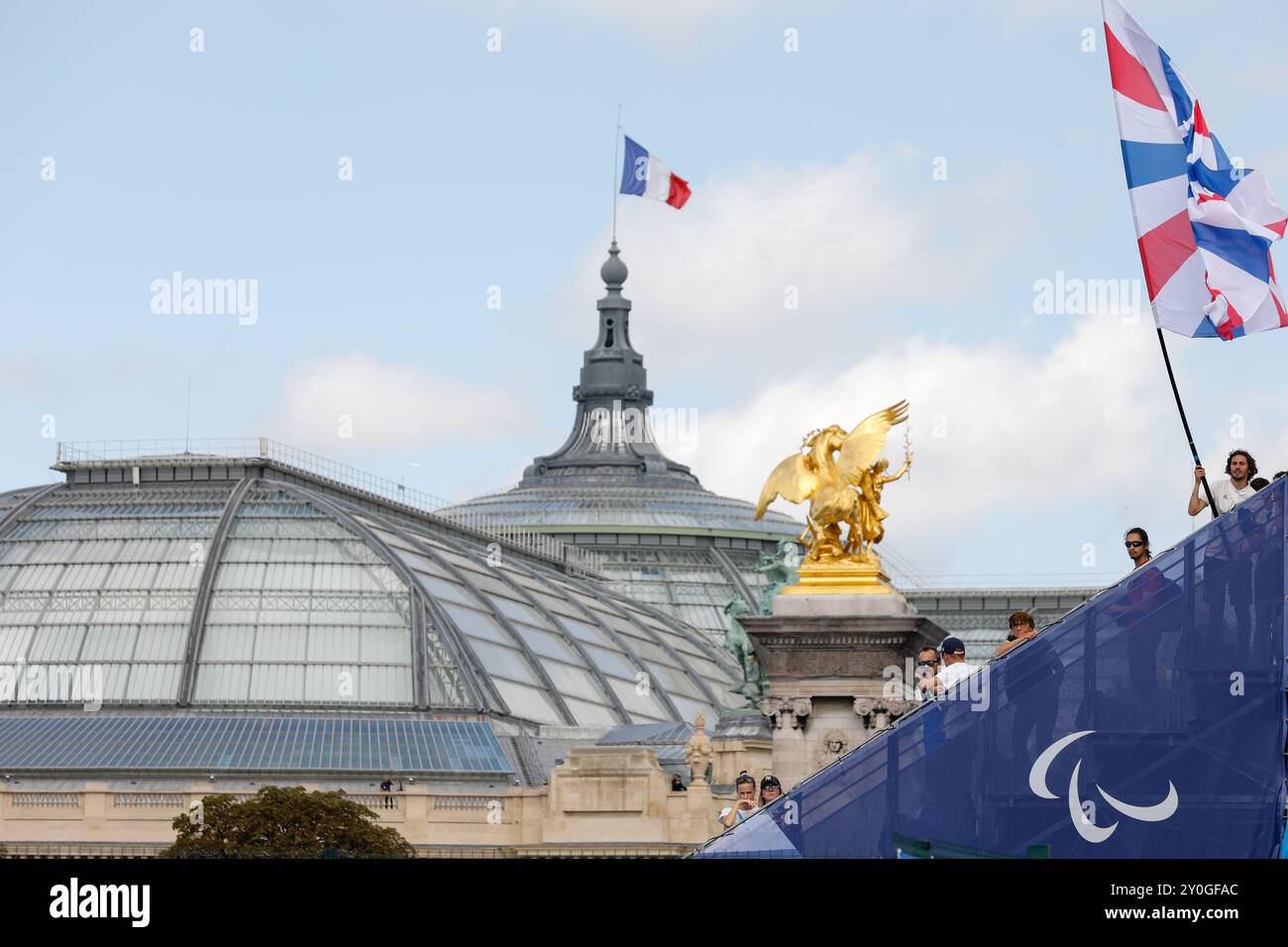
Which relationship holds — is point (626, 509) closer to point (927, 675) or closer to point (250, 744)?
point (250, 744)

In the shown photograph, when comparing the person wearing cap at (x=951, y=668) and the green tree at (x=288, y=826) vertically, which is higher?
the green tree at (x=288, y=826)

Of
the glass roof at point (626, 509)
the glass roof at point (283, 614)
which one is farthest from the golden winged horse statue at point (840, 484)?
the glass roof at point (626, 509)

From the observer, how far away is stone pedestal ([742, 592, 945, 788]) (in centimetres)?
6216

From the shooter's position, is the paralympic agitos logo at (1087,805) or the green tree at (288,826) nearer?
the paralympic agitos logo at (1087,805)

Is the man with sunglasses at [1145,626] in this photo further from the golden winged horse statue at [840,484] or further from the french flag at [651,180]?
the french flag at [651,180]

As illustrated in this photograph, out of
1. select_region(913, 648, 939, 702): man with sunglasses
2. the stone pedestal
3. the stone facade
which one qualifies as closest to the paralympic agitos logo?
select_region(913, 648, 939, 702): man with sunglasses

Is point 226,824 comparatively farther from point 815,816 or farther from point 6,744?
point 815,816

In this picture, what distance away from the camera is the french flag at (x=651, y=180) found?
309ft

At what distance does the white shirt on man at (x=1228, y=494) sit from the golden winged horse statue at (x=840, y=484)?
1505 inches

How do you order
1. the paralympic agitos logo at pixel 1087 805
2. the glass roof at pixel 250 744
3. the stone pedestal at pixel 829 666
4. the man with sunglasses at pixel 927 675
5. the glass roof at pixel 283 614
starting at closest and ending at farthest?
the paralympic agitos logo at pixel 1087 805, the man with sunglasses at pixel 927 675, the stone pedestal at pixel 829 666, the glass roof at pixel 250 744, the glass roof at pixel 283 614

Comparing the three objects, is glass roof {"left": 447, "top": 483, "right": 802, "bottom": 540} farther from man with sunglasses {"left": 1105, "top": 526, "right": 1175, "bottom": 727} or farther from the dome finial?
man with sunglasses {"left": 1105, "top": 526, "right": 1175, "bottom": 727}

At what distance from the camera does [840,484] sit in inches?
2452

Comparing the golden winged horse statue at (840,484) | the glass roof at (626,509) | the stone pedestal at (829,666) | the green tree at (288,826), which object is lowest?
the green tree at (288,826)

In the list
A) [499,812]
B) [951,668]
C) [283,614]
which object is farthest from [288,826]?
[951,668]
